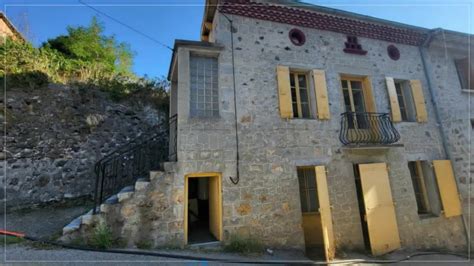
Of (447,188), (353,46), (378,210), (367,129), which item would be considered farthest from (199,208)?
(447,188)

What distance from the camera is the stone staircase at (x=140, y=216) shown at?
3768mm

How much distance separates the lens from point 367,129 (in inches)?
237

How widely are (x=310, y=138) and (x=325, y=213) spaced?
5.64ft

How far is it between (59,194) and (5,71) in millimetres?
3768

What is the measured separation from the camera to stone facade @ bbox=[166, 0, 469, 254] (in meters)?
4.65

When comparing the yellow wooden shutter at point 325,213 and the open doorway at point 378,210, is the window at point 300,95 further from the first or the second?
the open doorway at point 378,210

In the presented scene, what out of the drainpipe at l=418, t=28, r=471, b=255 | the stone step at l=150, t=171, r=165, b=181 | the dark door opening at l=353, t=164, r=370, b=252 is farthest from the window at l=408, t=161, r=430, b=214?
the stone step at l=150, t=171, r=165, b=181

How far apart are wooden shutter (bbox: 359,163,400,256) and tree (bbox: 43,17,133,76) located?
8.80 metres

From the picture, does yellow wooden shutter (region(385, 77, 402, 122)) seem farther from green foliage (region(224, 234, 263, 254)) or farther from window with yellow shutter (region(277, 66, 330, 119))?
green foliage (region(224, 234, 263, 254))

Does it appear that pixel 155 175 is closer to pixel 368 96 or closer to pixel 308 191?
pixel 308 191

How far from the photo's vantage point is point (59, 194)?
5.84 metres

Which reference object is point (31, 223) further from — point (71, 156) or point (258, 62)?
point (258, 62)

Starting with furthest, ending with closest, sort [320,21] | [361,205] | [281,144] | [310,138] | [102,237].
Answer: [320,21] → [361,205] → [310,138] → [281,144] → [102,237]

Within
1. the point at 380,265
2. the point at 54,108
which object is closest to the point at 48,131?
the point at 54,108
